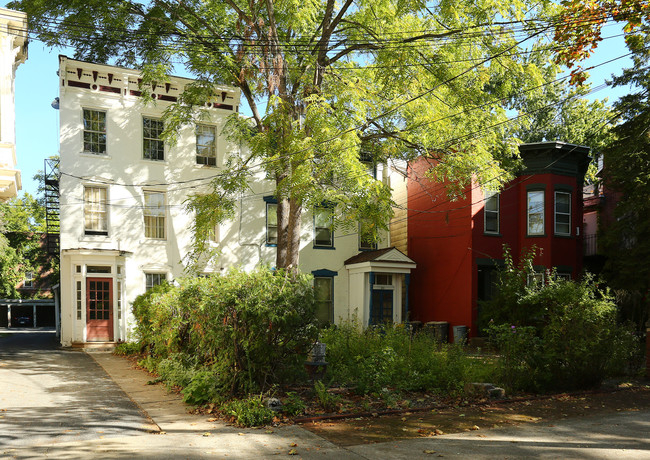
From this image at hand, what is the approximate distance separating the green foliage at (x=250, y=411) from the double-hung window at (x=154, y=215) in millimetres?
14329

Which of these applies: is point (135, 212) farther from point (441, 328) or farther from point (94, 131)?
point (441, 328)

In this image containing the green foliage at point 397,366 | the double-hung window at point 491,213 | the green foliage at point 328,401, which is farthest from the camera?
the double-hung window at point 491,213

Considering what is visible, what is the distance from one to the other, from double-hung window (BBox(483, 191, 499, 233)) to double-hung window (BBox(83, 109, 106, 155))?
15.5m

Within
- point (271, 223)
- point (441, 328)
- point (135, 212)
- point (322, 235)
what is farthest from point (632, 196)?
point (135, 212)

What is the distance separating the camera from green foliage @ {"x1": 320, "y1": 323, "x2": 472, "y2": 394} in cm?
1119

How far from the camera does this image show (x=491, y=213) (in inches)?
941

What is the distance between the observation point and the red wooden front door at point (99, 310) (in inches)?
834

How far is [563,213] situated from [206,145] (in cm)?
1551

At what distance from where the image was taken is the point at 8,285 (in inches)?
1962

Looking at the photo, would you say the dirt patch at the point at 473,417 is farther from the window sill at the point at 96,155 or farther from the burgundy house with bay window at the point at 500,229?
the window sill at the point at 96,155

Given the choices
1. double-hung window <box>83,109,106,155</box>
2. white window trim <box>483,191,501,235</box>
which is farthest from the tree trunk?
white window trim <box>483,191,501,235</box>

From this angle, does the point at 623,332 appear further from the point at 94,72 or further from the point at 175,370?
the point at 94,72

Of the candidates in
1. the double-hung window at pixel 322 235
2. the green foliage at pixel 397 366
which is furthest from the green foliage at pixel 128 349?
the double-hung window at pixel 322 235

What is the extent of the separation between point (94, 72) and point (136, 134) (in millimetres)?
2725
